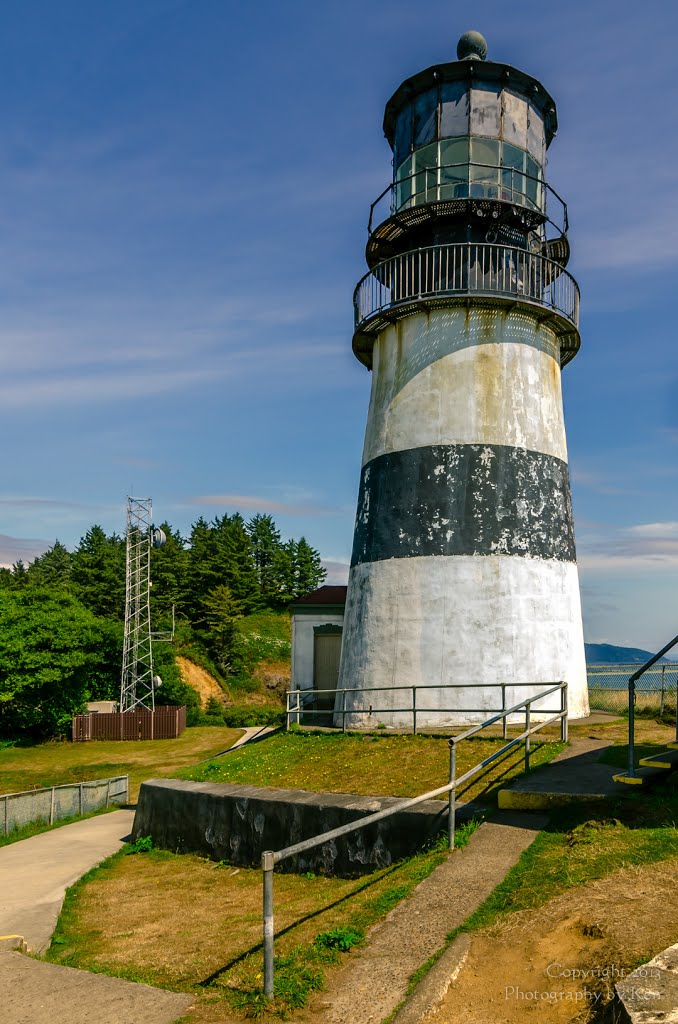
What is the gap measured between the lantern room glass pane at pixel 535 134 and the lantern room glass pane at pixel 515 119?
7.1 inches

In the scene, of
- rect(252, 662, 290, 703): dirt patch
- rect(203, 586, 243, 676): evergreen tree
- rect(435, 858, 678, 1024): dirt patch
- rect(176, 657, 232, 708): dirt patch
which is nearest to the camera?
rect(435, 858, 678, 1024): dirt patch

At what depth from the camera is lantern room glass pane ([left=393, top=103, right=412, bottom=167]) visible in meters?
19.7

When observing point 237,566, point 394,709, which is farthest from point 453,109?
point 237,566

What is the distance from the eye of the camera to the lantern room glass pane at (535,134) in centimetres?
1930

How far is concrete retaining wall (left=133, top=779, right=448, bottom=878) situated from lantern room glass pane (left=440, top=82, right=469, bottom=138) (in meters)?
15.6

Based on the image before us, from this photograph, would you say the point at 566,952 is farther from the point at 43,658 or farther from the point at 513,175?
the point at 43,658

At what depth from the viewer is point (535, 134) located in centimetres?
1956

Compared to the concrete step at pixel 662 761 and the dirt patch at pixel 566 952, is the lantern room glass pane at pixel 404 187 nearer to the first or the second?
the concrete step at pixel 662 761

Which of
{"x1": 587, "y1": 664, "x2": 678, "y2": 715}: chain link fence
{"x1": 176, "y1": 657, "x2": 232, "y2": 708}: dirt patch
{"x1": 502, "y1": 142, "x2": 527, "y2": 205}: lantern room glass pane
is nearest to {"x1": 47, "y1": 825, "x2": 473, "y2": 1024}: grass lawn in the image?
{"x1": 587, "y1": 664, "x2": 678, "y2": 715}: chain link fence

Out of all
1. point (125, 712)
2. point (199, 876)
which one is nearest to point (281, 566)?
point (125, 712)

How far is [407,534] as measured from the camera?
691 inches

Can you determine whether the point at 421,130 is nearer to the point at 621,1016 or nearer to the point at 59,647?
the point at 621,1016

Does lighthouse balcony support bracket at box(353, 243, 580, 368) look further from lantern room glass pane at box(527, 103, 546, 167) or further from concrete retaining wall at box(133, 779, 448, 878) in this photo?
concrete retaining wall at box(133, 779, 448, 878)

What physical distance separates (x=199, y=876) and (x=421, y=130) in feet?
57.3
